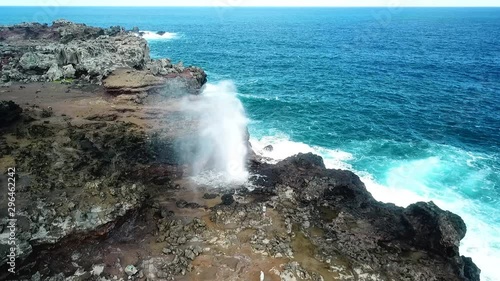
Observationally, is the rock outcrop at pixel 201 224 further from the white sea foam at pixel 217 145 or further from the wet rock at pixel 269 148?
the wet rock at pixel 269 148

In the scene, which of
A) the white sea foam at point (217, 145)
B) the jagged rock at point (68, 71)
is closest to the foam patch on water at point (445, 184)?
the white sea foam at point (217, 145)

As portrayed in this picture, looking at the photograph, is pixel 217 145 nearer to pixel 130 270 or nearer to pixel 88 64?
pixel 130 270

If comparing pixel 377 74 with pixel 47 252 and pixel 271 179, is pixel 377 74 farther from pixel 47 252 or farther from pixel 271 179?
pixel 47 252

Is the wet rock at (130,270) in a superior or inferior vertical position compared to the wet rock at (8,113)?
inferior

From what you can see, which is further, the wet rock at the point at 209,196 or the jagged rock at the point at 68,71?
the jagged rock at the point at 68,71

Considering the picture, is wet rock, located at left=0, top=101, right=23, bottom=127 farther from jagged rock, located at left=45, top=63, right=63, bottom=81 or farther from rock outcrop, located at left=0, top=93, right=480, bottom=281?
jagged rock, located at left=45, top=63, right=63, bottom=81

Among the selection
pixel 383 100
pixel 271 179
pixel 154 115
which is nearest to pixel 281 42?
pixel 383 100

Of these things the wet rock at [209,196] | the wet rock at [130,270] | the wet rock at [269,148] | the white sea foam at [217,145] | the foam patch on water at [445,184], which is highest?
the white sea foam at [217,145]

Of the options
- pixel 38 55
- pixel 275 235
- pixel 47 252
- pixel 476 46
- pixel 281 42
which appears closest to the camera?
pixel 47 252
